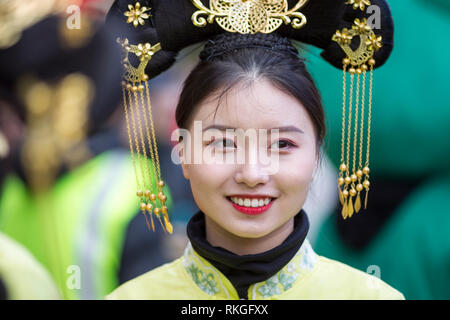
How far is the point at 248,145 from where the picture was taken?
125 cm

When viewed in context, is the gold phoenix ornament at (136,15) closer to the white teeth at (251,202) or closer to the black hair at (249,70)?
the black hair at (249,70)

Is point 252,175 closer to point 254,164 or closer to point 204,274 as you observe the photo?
point 254,164

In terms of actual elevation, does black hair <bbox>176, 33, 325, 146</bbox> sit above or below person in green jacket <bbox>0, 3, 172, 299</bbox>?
above

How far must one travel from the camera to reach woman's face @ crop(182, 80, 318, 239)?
1264 mm

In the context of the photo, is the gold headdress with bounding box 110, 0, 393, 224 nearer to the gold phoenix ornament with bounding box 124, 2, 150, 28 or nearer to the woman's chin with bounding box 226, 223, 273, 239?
the gold phoenix ornament with bounding box 124, 2, 150, 28

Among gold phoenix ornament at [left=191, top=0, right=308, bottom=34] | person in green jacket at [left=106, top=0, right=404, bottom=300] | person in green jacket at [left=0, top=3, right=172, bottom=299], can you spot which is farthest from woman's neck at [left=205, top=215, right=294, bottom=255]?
person in green jacket at [left=0, top=3, right=172, bottom=299]

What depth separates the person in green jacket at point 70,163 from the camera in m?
2.24

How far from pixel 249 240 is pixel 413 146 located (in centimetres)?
93

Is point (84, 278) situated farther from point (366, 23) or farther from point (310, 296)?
point (366, 23)

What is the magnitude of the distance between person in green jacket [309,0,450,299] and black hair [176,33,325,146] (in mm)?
657

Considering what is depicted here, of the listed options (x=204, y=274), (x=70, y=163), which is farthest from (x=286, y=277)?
(x=70, y=163)

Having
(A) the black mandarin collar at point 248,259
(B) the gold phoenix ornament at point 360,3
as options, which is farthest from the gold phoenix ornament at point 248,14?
(A) the black mandarin collar at point 248,259

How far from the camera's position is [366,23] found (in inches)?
54.5

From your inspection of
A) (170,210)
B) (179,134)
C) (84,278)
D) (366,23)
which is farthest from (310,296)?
(84,278)
